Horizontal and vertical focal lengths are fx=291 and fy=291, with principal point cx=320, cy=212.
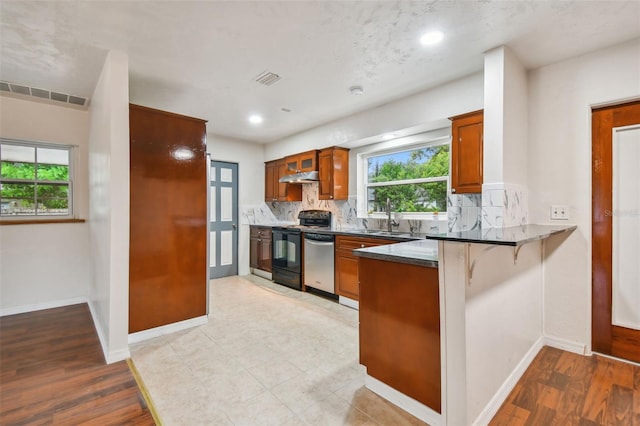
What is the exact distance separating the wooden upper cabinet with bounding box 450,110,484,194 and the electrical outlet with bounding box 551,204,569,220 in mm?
639

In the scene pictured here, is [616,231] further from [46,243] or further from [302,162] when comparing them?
[46,243]

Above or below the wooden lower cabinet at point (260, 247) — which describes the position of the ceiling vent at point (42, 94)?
above

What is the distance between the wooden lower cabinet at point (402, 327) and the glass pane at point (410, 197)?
2.07 meters

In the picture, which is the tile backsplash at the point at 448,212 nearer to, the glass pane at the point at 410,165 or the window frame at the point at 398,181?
the window frame at the point at 398,181

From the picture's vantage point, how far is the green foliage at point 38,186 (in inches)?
142

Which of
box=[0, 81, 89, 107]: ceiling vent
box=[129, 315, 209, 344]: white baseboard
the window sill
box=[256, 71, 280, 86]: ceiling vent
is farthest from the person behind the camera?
the window sill

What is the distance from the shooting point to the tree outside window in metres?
3.60

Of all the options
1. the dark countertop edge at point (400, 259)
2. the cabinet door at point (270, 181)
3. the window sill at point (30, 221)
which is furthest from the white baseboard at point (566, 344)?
the window sill at point (30, 221)

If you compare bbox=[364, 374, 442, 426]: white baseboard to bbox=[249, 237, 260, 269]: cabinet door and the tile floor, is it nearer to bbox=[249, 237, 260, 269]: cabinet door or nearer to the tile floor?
the tile floor

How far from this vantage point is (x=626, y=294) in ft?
7.80

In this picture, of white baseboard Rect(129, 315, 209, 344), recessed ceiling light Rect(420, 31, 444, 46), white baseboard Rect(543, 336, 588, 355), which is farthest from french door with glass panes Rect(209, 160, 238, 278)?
white baseboard Rect(543, 336, 588, 355)

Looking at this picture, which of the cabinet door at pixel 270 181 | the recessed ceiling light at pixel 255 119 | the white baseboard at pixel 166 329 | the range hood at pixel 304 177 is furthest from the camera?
the cabinet door at pixel 270 181

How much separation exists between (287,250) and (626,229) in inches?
151

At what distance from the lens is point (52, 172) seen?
3.87 metres
